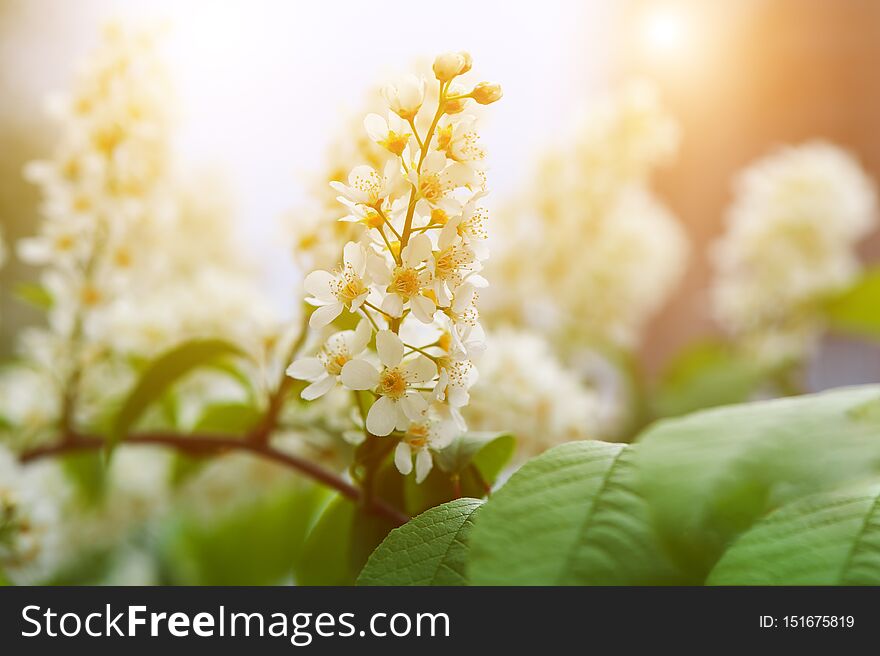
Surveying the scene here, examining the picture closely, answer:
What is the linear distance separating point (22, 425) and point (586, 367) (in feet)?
1.60

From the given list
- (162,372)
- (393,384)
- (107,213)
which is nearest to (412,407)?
(393,384)

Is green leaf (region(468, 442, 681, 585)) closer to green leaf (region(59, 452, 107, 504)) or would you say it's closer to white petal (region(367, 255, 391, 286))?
white petal (region(367, 255, 391, 286))

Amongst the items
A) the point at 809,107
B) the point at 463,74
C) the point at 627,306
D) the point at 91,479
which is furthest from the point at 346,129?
the point at 809,107

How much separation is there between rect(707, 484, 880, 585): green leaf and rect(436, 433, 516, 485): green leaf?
0.07 m

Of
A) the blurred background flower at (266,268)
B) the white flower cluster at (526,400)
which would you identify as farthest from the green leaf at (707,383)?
the white flower cluster at (526,400)

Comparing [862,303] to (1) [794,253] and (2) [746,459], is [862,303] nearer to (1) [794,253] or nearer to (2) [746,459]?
(1) [794,253]

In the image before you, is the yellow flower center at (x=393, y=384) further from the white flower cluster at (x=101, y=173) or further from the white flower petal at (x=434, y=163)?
the white flower cluster at (x=101, y=173)

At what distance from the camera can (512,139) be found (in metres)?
1.30

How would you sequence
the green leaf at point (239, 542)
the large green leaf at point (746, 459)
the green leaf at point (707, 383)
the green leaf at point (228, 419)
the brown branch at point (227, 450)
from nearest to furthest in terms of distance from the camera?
1. the large green leaf at point (746, 459)
2. the brown branch at point (227, 450)
3. the green leaf at point (228, 419)
4. the green leaf at point (239, 542)
5. the green leaf at point (707, 383)

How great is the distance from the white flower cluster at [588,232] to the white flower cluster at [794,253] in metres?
0.10

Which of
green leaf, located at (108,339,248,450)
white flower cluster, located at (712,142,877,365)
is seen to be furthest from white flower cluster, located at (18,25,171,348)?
white flower cluster, located at (712,142,877,365)

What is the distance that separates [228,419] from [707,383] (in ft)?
1.39

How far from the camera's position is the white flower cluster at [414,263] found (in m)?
0.19

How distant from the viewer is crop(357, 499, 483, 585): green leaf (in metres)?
0.18
